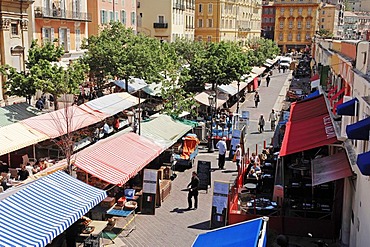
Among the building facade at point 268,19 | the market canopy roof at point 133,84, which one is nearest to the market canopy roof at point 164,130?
the market canopy roof at point 133,84

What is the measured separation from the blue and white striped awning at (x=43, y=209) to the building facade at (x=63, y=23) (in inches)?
970

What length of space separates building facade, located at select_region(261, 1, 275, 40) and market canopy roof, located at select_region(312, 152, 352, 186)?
11070 centimetres

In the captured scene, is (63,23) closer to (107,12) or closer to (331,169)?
(107,12)

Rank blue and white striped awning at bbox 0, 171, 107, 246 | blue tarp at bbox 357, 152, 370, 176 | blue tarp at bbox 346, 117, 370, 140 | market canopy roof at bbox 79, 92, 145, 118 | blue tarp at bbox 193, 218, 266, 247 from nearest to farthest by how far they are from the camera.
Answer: blue tarp at bbox 357, 152, 370, 176 → blue tarp at bbox 193, 218, 266, 247 → blue tarp at bbox 346, 117, 370, 140 → blue and white striped awning at bbox 0, 171, 107, 246 → market canopy roof at bbox 79, 92, 145, 118

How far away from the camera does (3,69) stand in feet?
84.9

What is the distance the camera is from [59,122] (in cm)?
2178

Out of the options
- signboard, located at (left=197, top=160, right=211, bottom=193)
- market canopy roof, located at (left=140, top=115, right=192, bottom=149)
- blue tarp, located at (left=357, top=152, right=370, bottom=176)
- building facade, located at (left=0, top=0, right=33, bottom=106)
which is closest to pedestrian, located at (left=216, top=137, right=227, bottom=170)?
market canopy roof, located at (left=140, top=115, right=192, bottom=149)

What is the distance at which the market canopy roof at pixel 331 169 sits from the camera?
13641 mm

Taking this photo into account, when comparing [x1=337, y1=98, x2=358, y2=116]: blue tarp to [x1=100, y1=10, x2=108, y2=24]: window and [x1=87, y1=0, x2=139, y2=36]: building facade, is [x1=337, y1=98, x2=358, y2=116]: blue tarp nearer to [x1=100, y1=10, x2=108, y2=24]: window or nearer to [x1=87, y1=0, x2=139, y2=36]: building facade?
[x1=87, y1=0, x2=139, y2=36]: building facade

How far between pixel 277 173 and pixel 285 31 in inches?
4014

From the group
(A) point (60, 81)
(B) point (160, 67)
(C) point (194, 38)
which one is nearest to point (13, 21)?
(A) point (60, 81)

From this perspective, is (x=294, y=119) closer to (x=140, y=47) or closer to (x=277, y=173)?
(x=277, y=173)

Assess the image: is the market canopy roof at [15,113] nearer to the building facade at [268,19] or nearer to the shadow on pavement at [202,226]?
the shadow on pavement at [202,226]

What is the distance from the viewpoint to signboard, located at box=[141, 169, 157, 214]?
53.4 ft
